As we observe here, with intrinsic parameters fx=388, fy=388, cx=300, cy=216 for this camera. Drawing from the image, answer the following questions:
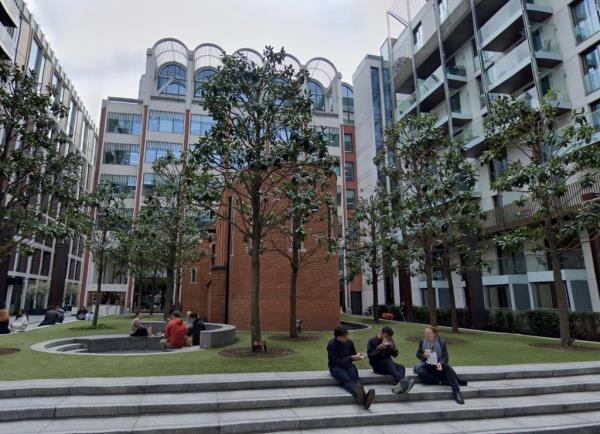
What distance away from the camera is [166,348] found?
12148 mm

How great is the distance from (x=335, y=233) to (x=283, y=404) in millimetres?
12187

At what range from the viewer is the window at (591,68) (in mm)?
18891

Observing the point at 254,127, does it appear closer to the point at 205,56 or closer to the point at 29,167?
the point at 29,167

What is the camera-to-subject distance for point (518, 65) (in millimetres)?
21828

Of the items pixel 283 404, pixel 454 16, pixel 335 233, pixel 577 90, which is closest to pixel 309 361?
pixel 283 404

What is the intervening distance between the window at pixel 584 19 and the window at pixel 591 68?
76cm

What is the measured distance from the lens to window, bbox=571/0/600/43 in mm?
18891

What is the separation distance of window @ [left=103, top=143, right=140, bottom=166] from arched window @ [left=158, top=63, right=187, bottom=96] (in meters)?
9.95

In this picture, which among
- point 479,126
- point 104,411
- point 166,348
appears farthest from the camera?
point 479,126

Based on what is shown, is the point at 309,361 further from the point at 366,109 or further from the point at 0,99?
the point at 366,109

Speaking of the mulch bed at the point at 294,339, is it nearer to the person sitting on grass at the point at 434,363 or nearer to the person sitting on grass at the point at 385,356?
the person sitting on grass at the point at 385,356

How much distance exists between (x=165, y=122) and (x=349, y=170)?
80.0 feet

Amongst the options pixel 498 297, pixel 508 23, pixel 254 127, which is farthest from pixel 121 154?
pixel 498 297

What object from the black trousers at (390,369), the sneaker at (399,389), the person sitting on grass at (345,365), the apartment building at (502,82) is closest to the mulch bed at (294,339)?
the black trousers at (390,369)
